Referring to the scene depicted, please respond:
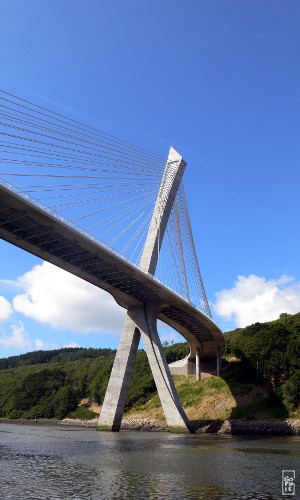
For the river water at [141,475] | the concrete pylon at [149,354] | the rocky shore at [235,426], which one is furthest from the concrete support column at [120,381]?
the river water at [141,475]

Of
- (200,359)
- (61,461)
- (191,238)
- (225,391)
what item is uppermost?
(191,238)

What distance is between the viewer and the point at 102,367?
8694cm

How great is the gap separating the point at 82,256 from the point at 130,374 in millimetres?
15242

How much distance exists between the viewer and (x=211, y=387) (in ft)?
215

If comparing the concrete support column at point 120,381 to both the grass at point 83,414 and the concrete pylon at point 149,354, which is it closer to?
the concrete pylon at point 149,354

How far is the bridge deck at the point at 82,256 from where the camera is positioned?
30422 mm

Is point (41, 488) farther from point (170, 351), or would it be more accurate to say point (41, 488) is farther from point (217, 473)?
point (170, 351)

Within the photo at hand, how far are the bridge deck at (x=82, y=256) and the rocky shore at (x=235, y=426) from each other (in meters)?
12.1

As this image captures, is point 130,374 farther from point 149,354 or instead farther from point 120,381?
point 149,354

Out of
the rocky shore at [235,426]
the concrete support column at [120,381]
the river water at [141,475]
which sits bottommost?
the river water at [141,475]

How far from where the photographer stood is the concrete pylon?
43.9 m

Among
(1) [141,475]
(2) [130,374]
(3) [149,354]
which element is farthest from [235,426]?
(1) [141,475]

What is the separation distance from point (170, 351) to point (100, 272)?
2390 inches

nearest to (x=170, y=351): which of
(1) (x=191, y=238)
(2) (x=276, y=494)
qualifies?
(1) (x=191, y=238)
